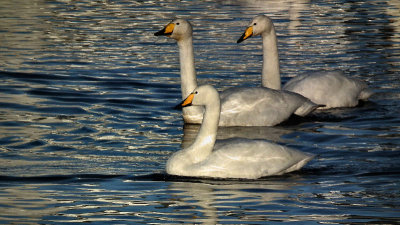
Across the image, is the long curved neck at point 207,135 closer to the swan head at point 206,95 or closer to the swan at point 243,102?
the swan head at point 206,95

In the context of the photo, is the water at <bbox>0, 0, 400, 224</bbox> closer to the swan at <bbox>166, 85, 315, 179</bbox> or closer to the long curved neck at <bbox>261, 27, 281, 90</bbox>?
the swan at <bbox>166, 85, 315, 179</bbox>

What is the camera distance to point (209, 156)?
1252 cm

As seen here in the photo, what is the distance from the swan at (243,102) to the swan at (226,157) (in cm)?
328

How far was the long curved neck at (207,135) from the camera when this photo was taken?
41.2 ft

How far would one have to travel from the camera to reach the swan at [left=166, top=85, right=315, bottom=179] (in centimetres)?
1238

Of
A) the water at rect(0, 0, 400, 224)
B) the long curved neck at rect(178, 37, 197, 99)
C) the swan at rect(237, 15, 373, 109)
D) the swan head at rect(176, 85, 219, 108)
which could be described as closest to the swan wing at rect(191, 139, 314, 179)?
the water at rect(0, 0, 400, 224)

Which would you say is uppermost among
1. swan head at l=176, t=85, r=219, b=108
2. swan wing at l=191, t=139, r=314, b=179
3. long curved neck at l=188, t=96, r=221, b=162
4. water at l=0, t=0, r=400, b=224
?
swan head at l=176, t=85, r=219, b=108

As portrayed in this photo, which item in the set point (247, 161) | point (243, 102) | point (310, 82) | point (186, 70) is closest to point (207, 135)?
point (247, 161)

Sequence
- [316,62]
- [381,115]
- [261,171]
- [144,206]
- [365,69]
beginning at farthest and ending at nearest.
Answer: [316,62], [365,69], [381,115], [261,171], [144,206]

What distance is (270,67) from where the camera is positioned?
57.6 ft

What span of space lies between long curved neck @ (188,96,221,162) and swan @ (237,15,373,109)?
481 centimetres

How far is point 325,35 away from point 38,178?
58.4 ft

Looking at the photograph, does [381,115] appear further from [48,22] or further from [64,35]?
[48,22]

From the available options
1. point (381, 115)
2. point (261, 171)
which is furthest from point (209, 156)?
point (381, 115)
